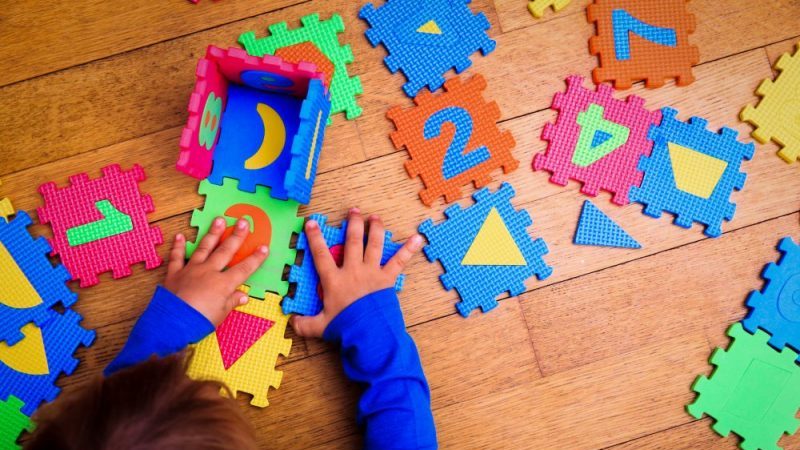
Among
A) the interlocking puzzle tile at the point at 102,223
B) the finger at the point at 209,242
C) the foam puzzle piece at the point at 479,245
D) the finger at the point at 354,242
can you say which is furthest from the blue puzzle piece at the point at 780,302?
the interlocking puzzle tile at the point at 102,223

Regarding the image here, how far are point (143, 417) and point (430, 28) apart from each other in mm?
742

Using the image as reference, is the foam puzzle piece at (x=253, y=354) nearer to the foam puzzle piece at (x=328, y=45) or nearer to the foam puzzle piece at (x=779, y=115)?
the foam puzzle piece at (x=328, y=45)

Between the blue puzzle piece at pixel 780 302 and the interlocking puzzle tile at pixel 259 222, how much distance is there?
80 cm

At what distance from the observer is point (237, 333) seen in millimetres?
961

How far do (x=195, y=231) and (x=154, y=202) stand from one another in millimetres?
87

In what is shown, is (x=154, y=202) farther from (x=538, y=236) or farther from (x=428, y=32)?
(x=538, y=236)

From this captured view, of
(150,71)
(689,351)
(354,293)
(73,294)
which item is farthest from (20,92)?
(689,351)

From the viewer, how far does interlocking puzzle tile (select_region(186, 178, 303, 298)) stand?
97 cm

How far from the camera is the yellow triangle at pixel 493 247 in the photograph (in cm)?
98

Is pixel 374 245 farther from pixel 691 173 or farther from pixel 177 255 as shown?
pixel 691 173

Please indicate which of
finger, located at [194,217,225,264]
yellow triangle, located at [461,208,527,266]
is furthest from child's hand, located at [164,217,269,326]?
yellow triangle, located at [461,208,527,266]

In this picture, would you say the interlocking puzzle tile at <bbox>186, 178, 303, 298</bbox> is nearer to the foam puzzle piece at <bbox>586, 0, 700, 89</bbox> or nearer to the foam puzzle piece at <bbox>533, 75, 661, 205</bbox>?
the foam puzzle piece at <bbox>533, 75, 661, 205</bbox>

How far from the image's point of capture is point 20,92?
1005 mm

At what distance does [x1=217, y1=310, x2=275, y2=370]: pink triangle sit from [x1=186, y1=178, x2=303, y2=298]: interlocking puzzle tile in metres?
0.04
